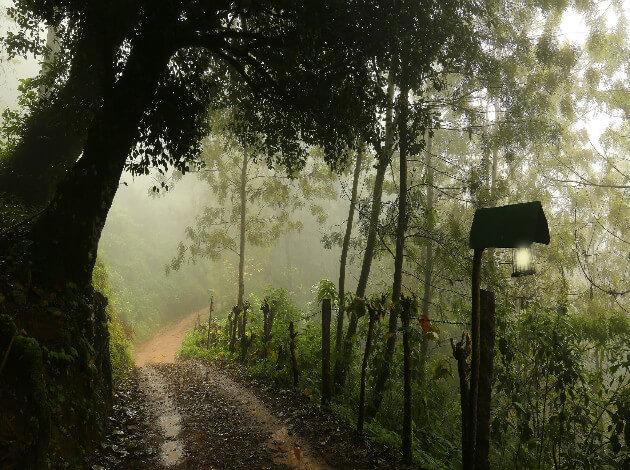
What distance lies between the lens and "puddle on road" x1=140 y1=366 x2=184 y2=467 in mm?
6006

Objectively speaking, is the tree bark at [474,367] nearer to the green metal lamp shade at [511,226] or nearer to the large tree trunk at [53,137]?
the green metal lamp shade at [511,226]

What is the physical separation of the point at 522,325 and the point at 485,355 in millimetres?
2507

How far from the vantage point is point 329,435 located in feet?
22.1

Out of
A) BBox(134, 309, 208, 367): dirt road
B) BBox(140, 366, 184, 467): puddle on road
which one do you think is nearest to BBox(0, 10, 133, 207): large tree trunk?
BBox(140, 366, 184, 467): puddle on road

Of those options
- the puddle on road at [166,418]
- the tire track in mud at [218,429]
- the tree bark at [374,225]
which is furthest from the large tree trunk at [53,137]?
the tree bark at [374,225]

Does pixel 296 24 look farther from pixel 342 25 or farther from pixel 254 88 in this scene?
pixel 254 88

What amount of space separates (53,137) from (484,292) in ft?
33.3

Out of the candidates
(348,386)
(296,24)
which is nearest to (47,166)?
(296,24)

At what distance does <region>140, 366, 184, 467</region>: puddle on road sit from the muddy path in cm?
1

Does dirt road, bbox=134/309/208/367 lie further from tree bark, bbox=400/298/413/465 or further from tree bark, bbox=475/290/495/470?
tree bark, bbox=475/290/495/470

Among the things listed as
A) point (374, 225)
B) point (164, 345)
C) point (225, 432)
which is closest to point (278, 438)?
point (225, 432)

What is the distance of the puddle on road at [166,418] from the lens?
6.01 meters

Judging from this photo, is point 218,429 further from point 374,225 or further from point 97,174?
point 374,225

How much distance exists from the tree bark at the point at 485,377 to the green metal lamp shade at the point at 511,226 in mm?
722
